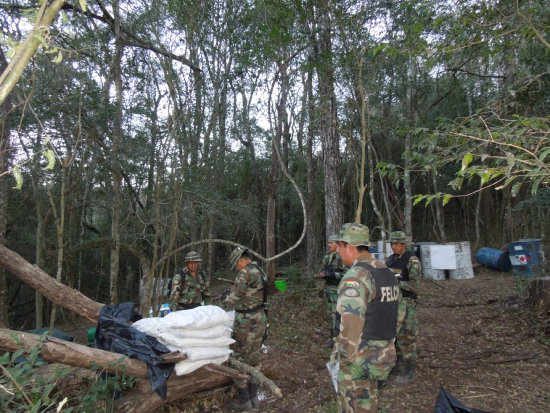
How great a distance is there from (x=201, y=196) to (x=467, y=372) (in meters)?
5.79

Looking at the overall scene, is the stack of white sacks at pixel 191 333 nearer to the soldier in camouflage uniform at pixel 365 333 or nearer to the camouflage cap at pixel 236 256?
the camouflage cap at pixel 236 256

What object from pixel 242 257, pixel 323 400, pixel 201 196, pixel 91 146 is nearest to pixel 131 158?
pixel 91 146

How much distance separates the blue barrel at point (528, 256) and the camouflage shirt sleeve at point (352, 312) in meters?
9.71

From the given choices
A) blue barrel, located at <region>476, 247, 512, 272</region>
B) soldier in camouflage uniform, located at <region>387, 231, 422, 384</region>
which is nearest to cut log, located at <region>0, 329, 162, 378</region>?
soldier in camouflage uniform, located at <region>387, 231, 422, 384</region>

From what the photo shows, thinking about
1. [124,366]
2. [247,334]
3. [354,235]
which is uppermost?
[354,235]

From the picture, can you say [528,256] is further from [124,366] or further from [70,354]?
[70,354]

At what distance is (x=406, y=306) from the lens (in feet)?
15.3

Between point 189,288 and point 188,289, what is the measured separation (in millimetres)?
21

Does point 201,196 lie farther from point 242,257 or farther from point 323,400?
point 323,400

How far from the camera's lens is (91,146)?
7.38 meters

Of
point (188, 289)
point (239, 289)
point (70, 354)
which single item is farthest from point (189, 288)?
point (70, 354)

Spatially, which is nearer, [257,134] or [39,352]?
[39,352]

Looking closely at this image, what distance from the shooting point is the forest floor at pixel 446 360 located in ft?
12.7

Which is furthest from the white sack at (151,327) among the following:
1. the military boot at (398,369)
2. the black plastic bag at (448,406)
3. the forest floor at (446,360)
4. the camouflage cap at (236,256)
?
the military boot at (398,369)
